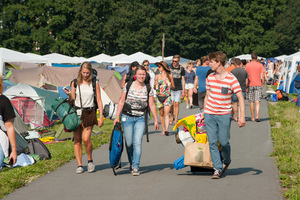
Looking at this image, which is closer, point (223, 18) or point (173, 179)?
point (173, 179)

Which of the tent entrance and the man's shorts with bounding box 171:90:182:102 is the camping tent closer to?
the tent entrance

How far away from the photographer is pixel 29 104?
14.2m

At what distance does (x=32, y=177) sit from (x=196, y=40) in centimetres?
5850

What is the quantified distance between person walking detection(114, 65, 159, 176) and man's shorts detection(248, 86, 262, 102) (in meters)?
7.59

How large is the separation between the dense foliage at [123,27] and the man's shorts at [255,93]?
1889 inches

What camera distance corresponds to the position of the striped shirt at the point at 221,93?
259 inches

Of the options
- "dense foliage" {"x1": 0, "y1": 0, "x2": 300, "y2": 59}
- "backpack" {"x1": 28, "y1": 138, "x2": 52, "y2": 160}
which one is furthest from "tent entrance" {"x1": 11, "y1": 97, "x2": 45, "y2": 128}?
"dense foliage" {"x1": 0, "y1": 0, "x2": 300, "y2": 59}

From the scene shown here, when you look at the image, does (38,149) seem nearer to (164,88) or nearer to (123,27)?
(164,88)

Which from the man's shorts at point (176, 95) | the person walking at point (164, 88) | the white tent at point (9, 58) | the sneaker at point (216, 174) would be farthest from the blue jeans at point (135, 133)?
the white tent at point (9, 58)

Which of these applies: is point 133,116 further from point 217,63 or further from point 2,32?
point 2,32

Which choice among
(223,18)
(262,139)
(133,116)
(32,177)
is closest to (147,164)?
(133,116)

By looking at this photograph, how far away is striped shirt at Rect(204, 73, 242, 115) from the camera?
6566 mm

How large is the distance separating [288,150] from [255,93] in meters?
5.27

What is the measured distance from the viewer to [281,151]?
889 cm
